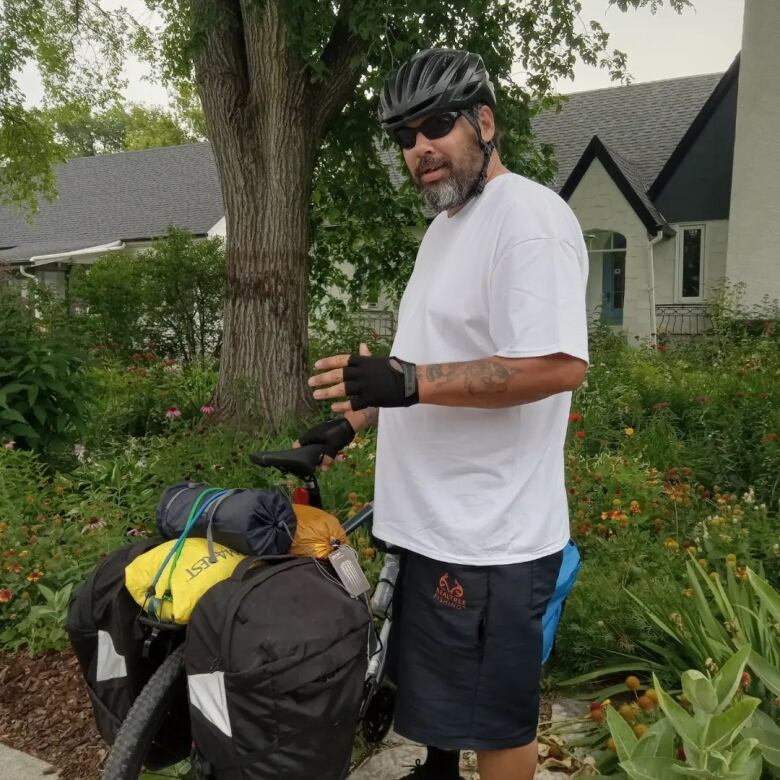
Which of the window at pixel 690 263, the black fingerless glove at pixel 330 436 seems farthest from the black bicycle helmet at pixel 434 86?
the window at pixel 690 263

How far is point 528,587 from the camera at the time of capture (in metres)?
1.88

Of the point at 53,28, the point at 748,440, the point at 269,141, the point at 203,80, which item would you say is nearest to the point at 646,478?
the point at 748,440

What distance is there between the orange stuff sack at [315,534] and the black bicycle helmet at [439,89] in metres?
0.89

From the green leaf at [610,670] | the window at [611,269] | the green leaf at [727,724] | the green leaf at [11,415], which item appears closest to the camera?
the green leaf at [727,724]

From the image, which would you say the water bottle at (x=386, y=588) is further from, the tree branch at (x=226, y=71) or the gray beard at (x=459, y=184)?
the tree branch at (x=226, y=71)

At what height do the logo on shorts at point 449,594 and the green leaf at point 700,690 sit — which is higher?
the logo on shorts at point 449,594

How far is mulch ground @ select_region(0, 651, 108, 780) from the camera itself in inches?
118

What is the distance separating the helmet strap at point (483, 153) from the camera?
193 centimetres

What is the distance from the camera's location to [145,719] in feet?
6.19

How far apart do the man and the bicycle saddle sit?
22 cm

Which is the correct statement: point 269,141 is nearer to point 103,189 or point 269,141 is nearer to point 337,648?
point 337,648

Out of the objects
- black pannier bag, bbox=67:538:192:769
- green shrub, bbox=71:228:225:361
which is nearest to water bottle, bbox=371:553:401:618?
black pannier bag, bbox=67:538:192:769

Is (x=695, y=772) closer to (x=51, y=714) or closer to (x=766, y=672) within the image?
(x=766, y=672)

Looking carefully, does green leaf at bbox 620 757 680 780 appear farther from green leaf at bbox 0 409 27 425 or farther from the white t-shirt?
green leaf at bbox 0 409 27 425
